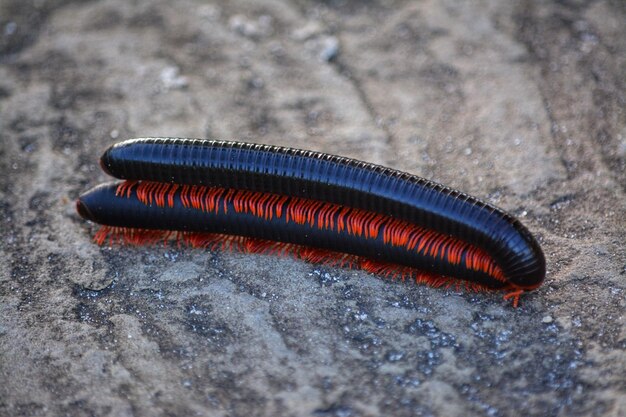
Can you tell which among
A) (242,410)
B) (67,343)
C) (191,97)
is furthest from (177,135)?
(242,410)

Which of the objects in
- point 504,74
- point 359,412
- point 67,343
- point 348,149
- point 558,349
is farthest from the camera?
point 504,74

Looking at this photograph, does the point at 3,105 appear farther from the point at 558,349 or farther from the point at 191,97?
the point at 558,349

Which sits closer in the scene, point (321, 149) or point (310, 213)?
point (310, 213)

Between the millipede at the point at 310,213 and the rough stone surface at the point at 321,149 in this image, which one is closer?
the rough stone surface at the point at 321,149

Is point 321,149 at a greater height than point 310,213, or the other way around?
point 310,213
